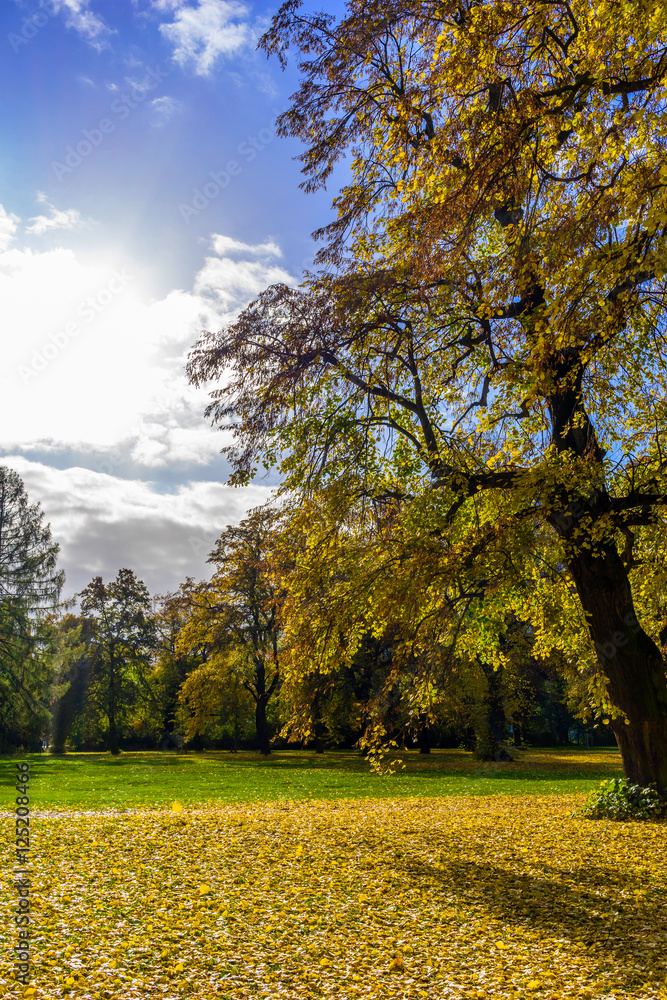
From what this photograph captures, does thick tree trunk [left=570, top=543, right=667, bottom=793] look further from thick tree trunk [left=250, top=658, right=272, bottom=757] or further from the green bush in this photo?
thick tree trunk [left=250, top=658, right=272, bottom=757]

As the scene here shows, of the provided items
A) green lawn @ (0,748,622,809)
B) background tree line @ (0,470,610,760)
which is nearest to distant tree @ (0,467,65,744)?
background tree line @ (0,470,610,760)

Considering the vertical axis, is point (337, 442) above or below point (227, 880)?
above

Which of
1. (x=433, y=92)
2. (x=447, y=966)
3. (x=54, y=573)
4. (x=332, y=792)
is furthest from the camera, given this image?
(x=54, y=573)

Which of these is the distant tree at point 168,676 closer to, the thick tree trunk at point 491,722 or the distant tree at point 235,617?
the distant tree at point 235,617

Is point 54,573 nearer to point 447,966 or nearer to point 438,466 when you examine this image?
point 438,466

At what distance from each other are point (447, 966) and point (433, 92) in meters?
9.31

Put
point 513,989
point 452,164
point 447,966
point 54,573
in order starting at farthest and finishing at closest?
point 54,573 < point 452,164 < point 447,966 < point 513,989

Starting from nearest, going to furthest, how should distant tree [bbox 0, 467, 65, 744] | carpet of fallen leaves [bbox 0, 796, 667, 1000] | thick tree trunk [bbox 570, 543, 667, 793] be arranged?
carpet of fallen leaves [bbox 0, 796, 667, 1000]
thick tree trunk [bbox 570, 543, 667, 793]
distant tree [bbox 0, 467, 65, 744]

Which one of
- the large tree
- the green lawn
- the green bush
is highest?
the large tree

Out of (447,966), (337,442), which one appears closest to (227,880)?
(447,966)

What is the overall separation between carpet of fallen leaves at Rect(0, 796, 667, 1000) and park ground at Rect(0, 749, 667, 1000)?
2 centimetres

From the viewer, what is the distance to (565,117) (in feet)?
23.9

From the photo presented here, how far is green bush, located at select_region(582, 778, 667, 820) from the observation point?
10359 mm

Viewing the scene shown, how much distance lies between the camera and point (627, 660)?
34.2ft
